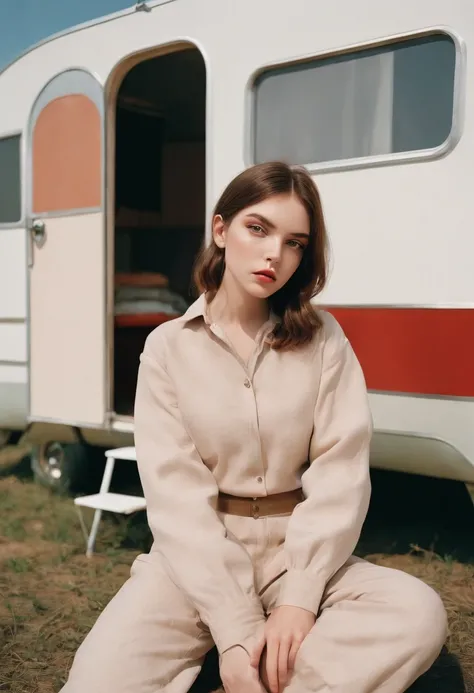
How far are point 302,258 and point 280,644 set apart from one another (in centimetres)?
101

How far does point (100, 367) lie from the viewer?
407 centimetres

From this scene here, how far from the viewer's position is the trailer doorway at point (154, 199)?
187 inches

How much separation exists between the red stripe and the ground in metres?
0.81

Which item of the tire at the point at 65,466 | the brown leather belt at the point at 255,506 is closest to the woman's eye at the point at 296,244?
the brown leather belt at the point at 255,506

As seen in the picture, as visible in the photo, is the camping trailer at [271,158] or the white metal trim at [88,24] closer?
the camping trailer at [271,158]

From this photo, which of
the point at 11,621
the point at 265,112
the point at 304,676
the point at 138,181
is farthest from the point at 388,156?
the point at 138,181

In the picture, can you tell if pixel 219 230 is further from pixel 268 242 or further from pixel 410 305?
pixel 410 305

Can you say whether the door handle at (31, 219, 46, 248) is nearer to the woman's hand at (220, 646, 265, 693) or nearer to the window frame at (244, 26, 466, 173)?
the window frame at (244, 26, 466, 173)

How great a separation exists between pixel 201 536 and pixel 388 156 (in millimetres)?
1798

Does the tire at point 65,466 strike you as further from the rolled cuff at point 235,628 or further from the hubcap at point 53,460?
the rolled cuff at point 235,628

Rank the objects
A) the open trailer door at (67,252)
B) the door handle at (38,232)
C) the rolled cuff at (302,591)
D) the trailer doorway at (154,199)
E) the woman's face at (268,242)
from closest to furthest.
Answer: the rolled cuff at (302,591) < the woman's face at (268,242) < the open trailer door at (67,252) < the door handle at (38,232) < the trailer doorway at (154,199)

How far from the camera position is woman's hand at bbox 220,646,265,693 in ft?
5.65

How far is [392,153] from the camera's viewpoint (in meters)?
3.05

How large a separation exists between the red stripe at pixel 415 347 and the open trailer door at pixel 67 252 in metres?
1.50
